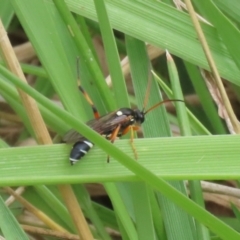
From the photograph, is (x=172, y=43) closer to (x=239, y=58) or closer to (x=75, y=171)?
(x=239, y=58)

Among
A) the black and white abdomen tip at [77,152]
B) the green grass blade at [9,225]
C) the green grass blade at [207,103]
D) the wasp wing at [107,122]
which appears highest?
the green grass blade at [207,103]

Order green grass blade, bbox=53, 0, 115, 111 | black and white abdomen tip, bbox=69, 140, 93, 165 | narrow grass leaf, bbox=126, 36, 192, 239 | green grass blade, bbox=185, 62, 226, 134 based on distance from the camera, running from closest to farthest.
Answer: black and white abdomen tip, bbox=69, 140, 93, 165 → green grass blade, bbox=53, 0, 115, 111 → narrow grass leaf, bbox=126, 36, 192, 239 → green grass blade, bbox=185, 62, 226, 134

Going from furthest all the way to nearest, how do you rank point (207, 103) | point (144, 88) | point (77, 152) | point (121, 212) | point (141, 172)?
point (207, 103) → point (144, 88) → point (121, 212) → point (77, 152) → point (141, 172)

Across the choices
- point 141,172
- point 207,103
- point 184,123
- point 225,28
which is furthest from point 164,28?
point 141,172

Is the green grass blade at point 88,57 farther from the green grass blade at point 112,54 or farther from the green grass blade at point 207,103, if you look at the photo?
the green grass blade at point 207,103

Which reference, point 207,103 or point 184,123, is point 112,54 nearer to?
point 184,123

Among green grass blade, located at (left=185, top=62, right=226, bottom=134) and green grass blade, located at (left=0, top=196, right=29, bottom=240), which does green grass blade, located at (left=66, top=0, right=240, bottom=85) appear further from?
green grass blade, located at (left=0, top=196, right=29, bottom=240)

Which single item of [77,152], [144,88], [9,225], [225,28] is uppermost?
[225,28]

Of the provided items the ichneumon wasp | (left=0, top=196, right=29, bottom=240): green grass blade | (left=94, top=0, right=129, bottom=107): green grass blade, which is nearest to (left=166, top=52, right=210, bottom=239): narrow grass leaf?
the ichneumon wasp

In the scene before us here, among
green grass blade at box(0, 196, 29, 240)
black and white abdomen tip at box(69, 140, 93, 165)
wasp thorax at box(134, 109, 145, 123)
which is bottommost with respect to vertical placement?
green grass blade at box(0, 196, 29, 240)

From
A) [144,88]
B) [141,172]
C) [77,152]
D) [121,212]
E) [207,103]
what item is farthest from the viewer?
[207,103]

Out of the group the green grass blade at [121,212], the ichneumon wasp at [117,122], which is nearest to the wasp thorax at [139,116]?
the ichneumon wasp at [117,122]

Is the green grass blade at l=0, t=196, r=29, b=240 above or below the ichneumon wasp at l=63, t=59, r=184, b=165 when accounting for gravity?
below
